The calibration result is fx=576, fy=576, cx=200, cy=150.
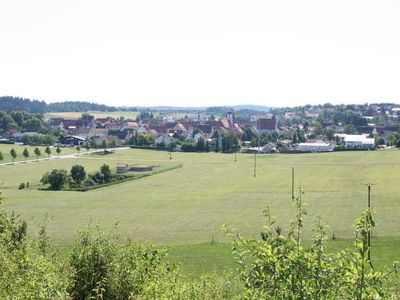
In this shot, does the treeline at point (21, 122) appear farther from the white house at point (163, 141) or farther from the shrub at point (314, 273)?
the shrub at point (314, 273)

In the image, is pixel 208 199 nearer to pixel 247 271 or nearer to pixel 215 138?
pixel 247 271

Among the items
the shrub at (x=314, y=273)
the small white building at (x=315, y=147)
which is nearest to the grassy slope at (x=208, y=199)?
the small white building at (x=315, y=147)

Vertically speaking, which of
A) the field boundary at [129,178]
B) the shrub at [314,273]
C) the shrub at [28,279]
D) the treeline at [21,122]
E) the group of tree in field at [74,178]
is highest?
the shrub at [314,273]

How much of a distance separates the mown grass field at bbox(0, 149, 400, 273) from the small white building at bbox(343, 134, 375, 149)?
3167 cm

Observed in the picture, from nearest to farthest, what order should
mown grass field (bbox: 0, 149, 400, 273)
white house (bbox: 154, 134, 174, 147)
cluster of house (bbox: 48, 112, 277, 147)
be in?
mown grass field (bbox: 0, 149, 400, 273) → white house (bbox: 154, 134, 174, 147) → cluster of house (bbox: 48, 112, 277, 147)

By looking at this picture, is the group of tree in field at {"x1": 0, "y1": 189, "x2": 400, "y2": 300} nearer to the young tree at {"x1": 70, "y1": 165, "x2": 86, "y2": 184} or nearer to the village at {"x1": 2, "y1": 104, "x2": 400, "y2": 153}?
the young tree at {"x1": 70, "y1": 165, "x2": 86, "y2": 184}

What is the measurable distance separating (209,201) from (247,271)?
4315 centimetres

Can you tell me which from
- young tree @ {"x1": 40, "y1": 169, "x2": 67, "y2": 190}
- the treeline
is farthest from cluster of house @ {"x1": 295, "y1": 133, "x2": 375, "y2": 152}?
the treeline

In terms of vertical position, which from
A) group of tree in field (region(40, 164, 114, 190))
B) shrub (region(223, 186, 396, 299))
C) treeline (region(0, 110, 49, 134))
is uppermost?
shrub (region(223, 186, 396, 299))

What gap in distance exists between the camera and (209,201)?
51500mm

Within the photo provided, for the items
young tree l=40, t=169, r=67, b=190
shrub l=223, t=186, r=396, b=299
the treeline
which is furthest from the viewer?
the treeline

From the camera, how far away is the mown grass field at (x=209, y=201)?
36.6 meters

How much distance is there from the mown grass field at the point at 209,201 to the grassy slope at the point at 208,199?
8 cm

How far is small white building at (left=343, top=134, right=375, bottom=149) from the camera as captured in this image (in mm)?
118062
